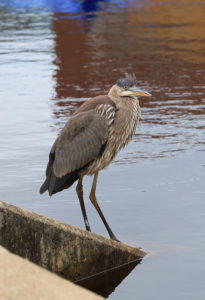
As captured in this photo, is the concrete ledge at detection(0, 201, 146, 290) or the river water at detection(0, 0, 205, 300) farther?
the river water at detection(0, 0, 205, 300)

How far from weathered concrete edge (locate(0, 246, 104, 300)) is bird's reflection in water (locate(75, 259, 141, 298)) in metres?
2.58

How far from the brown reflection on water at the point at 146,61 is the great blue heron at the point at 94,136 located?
145 inches

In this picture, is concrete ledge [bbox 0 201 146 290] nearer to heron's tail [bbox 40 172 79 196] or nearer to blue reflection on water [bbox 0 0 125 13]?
heron's tail [bbox 40 172 79 196]

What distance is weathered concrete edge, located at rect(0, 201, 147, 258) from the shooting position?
6949 millimetres

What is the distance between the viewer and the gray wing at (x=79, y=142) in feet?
26.6

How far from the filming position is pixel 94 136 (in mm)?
8117

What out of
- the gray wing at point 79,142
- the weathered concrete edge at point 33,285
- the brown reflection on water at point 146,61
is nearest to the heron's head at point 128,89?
the gray wing at point 79,142

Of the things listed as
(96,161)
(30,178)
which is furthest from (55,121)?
(96,161)

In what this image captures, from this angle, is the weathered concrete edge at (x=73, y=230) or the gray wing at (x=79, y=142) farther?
the gray wing at (x=79, y=142)

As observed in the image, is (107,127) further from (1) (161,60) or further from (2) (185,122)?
(1) (161,60)

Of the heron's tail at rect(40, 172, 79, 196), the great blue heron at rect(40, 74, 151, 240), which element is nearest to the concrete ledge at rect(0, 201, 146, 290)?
the great blue heron at rect(40, 74, 151, 240)

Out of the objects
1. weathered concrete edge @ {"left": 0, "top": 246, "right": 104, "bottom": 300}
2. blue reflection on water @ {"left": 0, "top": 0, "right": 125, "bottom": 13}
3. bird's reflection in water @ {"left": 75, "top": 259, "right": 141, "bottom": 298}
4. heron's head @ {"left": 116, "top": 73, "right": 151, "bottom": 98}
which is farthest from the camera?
blue reflection on water @ {"left": 0, "top": 0, "right": 125, "bottom": 13}

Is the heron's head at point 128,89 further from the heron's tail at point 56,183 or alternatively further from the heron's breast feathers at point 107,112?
the heron's tail at point 56,183

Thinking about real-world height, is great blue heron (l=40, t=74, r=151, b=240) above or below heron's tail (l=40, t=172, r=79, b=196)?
above
